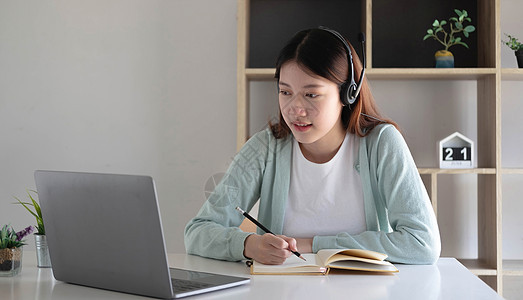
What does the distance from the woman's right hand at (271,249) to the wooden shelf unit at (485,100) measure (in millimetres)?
1160

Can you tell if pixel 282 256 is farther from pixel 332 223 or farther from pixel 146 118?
pixel 146 118

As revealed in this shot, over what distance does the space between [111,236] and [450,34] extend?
199 centimetres

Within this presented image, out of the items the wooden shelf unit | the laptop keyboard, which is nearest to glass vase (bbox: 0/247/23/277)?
the laptop keyboard

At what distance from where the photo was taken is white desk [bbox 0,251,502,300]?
99 cm

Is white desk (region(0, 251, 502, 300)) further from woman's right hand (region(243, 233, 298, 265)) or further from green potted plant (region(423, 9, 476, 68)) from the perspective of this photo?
green potted plant (region(423, 9, 476, 68))

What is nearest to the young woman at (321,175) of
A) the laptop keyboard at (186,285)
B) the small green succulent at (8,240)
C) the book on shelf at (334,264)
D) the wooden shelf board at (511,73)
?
the book on shelf at (334,264)

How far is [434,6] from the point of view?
105 inches

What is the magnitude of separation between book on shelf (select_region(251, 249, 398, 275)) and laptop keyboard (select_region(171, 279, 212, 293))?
17cm

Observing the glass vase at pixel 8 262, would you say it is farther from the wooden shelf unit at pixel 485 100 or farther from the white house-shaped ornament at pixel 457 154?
the white house-shaped ornament at pixel 457 154

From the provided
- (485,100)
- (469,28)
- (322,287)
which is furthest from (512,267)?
(322,287)

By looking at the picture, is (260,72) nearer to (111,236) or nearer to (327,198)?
(327,198)

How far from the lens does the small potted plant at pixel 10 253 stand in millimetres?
1164

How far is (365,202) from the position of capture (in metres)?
1.58

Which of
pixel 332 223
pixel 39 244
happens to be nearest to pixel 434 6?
pixel 332 223
